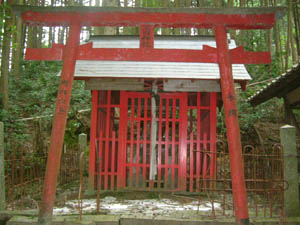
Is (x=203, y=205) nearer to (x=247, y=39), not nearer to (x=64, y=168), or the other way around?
(x=64, y=168)

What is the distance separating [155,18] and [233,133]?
7.47 feet

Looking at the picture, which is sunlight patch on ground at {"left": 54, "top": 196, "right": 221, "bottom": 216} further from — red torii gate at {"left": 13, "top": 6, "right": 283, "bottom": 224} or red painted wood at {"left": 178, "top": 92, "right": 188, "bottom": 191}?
red torii gate at {"left": 13, "top": 6, "right": 283, "bottom": 224}

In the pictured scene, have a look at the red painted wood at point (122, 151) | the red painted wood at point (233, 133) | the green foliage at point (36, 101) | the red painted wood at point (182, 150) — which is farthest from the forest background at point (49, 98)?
the red painted wood at point (233, 133)

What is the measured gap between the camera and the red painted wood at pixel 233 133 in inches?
172

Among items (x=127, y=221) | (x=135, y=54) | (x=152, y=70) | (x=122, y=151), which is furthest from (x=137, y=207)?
(x=152, y=70)

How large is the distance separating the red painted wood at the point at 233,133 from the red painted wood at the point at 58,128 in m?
2.46

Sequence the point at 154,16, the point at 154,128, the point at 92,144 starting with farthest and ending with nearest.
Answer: the point at 154,128, the point at 92,144, the point at 154,16

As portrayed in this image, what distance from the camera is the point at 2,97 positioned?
37.9 ft

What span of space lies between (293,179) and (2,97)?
426 inches

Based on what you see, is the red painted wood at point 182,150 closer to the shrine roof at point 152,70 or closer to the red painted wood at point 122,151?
the shrine roof at point 152,70

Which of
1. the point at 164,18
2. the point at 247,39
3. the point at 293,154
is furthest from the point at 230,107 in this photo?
the point at 247,39

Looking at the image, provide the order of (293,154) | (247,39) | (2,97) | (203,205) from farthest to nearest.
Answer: (247,39) < (2,97) < (203,205) < (293,154)

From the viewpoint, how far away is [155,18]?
15.7ft

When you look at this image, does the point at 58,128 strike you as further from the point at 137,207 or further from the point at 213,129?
the point at 213,129
